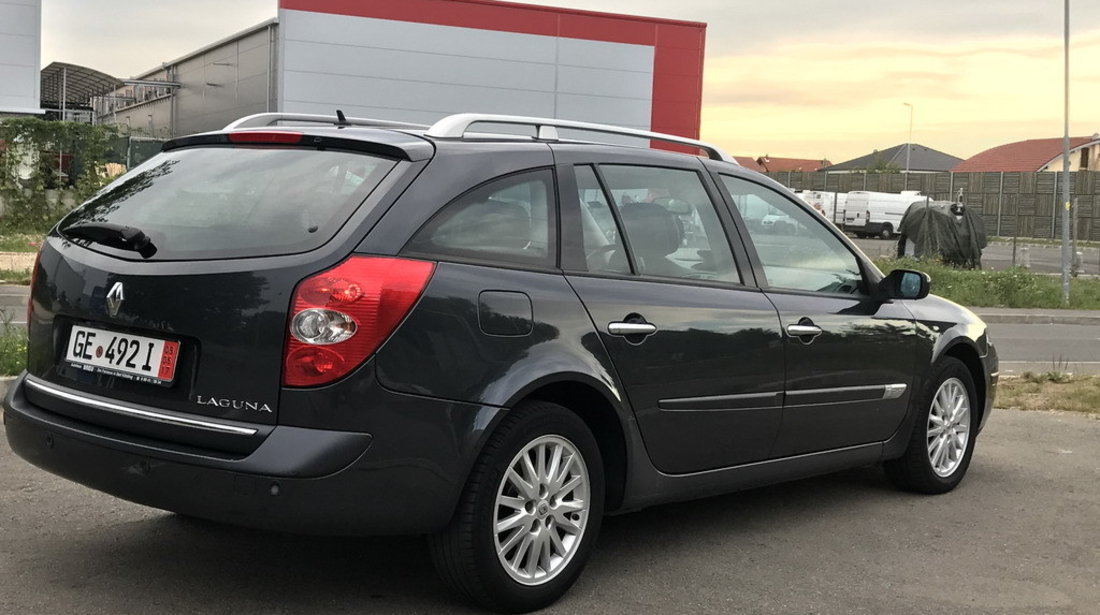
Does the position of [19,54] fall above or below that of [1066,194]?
above

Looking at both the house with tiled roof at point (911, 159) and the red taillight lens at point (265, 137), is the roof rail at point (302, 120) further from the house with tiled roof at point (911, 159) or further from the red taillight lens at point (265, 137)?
the house with tiled roof at point (911, 159)

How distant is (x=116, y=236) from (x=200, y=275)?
45 centimetres

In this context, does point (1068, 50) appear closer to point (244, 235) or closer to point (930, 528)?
point (930, 528)

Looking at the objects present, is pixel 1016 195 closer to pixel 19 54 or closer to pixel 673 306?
pixel 19 54

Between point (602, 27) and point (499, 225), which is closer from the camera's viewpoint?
point (499, 225)

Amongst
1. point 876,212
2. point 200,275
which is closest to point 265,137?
point 200,275

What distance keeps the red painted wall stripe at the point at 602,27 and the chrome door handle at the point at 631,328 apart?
3609cm

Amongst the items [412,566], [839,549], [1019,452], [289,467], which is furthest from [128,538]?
[1019,452]

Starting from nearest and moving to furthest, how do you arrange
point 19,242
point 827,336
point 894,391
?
point 827,336 < point 894,391 < point 19,242

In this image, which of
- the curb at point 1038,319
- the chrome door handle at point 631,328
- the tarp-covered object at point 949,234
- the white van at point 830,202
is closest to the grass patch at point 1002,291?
the curb at point 1038,319

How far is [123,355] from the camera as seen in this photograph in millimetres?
4000

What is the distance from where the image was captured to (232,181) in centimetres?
424

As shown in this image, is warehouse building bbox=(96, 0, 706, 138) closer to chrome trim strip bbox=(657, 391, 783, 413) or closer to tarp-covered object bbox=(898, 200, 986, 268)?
tarp-covered object bbox=(898, 200, 986, 268)

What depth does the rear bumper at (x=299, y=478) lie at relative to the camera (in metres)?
3.69
